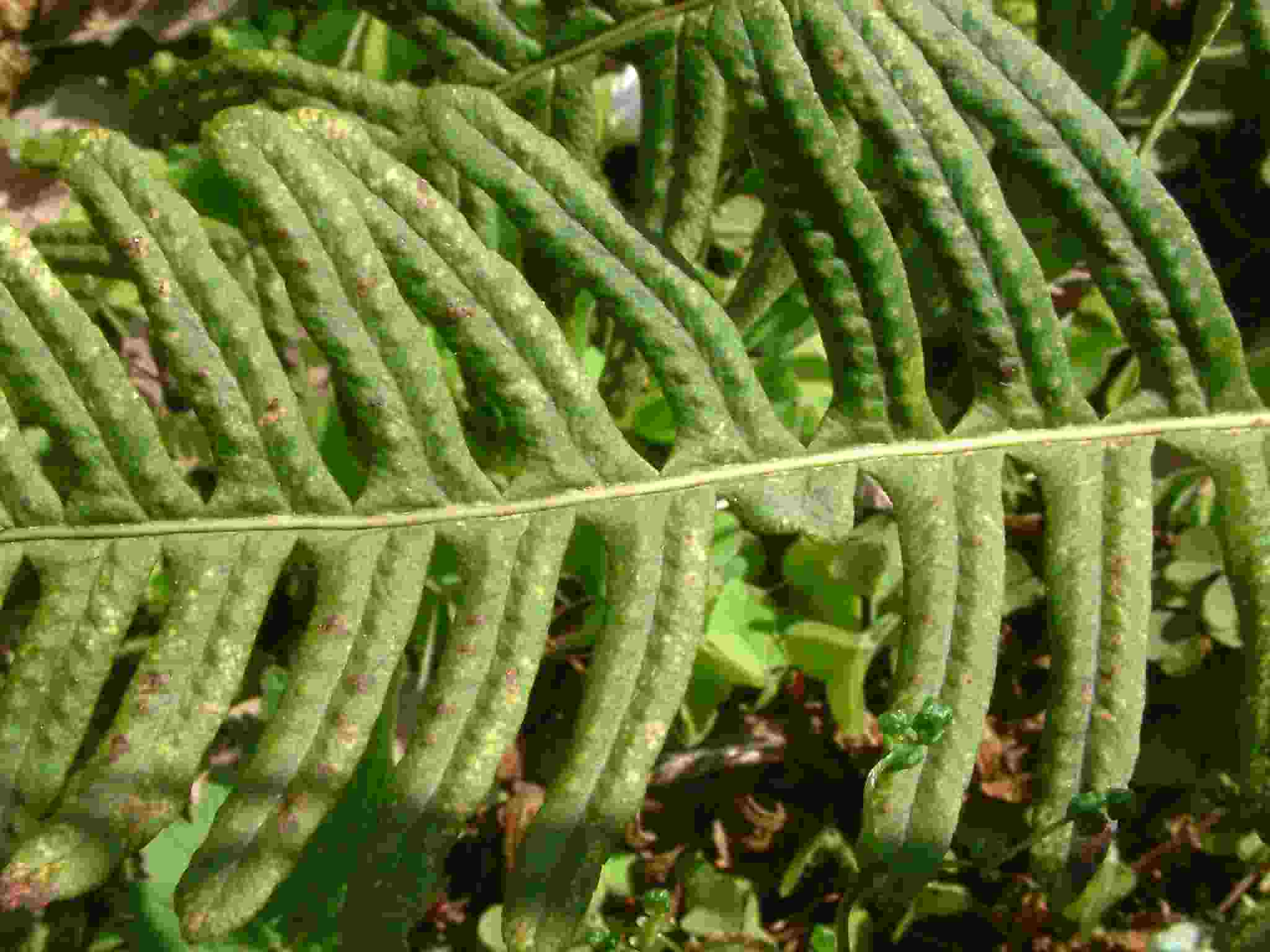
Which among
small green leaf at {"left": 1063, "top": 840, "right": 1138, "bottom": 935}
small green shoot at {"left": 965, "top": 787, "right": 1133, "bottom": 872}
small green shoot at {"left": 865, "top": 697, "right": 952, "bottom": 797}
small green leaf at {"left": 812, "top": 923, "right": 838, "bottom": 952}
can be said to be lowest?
small green leaf at {"left": 1063, "top": 840, "right": 1138, "bottom": 935}

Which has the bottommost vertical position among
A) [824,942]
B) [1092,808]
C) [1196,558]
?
[824,942]

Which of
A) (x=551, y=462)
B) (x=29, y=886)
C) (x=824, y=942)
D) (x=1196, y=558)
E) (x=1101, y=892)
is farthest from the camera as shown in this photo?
(x=1196, y=558)

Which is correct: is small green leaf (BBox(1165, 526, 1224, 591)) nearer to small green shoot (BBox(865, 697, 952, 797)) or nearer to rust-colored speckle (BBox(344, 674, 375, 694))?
small green shoot (BBox(865, 697, 952, 797))

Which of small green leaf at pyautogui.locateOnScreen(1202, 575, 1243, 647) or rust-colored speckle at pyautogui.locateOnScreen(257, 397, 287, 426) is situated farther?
small green leaf at pyautogui.locateOnScreen(1202, 575, 1243, 647)

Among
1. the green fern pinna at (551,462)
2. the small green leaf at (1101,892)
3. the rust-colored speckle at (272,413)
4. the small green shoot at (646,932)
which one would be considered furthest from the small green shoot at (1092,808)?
the rust-colored speckle at (272,413)

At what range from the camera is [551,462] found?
4.70ft

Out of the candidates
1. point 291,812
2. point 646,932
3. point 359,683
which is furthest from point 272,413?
point 646,932

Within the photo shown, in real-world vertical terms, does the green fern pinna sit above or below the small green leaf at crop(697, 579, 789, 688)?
above

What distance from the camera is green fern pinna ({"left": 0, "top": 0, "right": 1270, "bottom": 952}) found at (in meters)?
1.33

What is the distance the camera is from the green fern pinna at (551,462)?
52.4 inches

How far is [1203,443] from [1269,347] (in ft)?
1.56

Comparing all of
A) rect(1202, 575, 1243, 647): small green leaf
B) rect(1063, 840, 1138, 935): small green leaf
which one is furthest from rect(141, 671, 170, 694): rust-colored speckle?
rect(1202, 575, 1243, 647): small green leaf

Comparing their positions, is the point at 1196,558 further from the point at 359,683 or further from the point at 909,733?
the point at 359,683

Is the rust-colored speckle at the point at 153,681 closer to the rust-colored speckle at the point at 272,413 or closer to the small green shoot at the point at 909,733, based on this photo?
the rust-colored speckle at the point at 272,413
